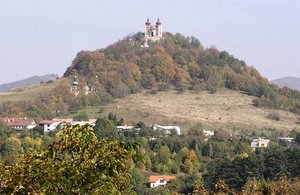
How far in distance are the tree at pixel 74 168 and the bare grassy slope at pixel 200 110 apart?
243ft

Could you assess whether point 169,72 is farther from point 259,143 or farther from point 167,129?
point 259,143

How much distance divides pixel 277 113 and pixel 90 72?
965 inches

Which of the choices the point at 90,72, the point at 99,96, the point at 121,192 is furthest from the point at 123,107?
the point at 121,192

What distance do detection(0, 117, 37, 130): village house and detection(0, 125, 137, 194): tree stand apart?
6574cm

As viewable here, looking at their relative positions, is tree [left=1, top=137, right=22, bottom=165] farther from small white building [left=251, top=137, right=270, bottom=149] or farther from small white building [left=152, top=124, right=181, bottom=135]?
small white building [left=251, top=137, right=270, bottom=149]

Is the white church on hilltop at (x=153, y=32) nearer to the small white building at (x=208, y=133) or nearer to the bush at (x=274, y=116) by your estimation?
the bush at (x=274, y=116)

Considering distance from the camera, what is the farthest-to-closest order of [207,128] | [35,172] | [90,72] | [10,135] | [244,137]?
[90,72], [207,128], [244,137], [10,135], [35,172]

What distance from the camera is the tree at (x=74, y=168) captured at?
7.91 meters

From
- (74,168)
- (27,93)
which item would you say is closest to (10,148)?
(27,93)

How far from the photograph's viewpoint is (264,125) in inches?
3374

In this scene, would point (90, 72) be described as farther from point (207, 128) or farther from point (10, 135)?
point (10, 135)

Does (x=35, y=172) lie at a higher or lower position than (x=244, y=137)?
higher

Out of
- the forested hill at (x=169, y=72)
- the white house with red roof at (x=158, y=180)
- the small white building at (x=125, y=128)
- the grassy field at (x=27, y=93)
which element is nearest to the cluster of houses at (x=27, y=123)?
the small white building at (x=125, y=128)

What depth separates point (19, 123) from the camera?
75.0 meters
